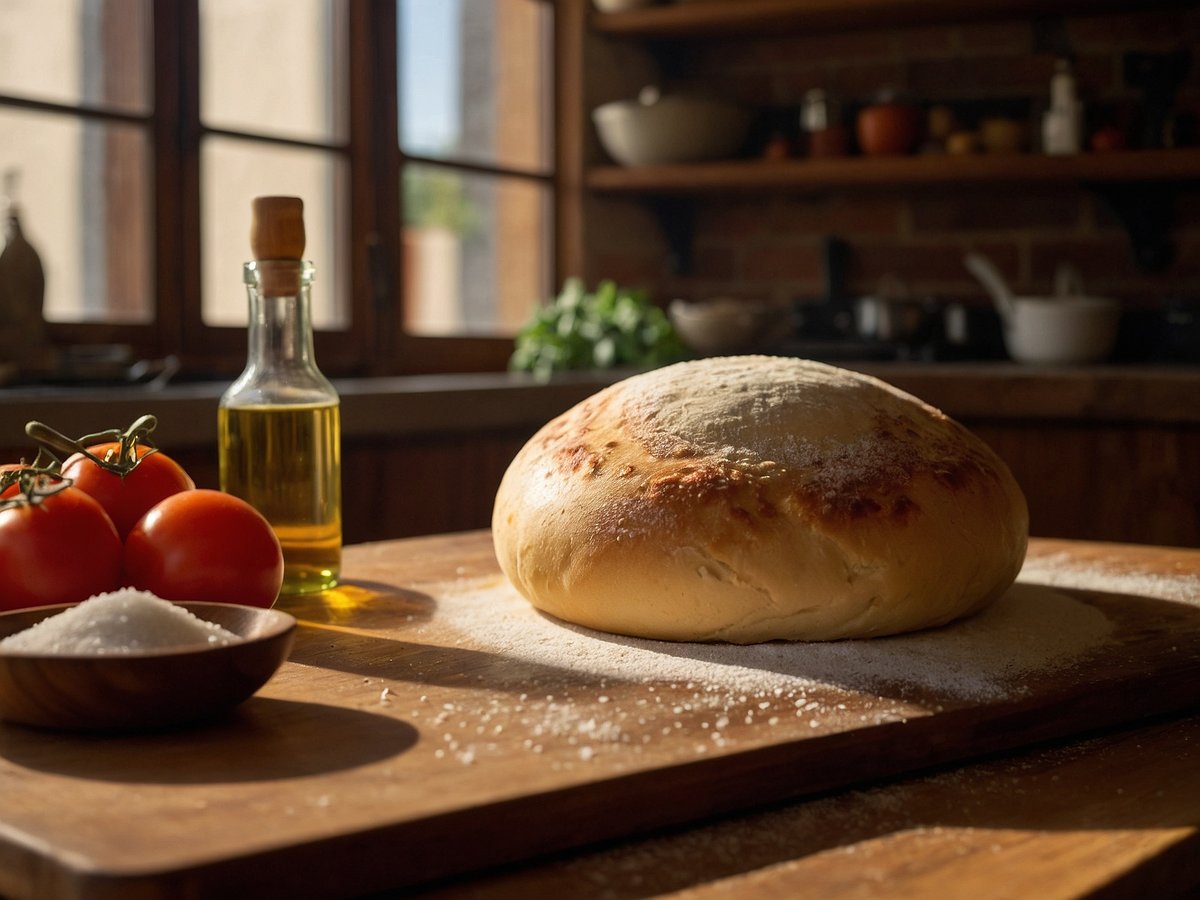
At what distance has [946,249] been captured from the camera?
3.21 m

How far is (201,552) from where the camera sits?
0.82m

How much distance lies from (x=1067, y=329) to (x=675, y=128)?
1.00m

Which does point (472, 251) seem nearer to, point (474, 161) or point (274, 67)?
point (474, 161)

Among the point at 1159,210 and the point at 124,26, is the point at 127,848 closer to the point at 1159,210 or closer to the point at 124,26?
the point at 124,26

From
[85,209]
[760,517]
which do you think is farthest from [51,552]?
[85,209]

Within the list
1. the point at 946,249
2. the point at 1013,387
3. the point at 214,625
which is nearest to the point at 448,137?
the point at 946,249

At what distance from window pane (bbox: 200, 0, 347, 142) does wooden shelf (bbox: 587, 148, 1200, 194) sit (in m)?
0.75

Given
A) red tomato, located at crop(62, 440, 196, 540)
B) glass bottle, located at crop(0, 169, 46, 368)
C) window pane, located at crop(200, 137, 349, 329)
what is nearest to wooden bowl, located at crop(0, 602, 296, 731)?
red tomato, located at crop(62, 440, 196, 540)

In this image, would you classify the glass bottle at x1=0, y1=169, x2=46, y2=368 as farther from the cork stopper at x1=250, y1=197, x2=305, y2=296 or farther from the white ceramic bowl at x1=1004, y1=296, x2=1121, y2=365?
the white ceramic bowl at x1=1004, y1=296, x2=1121, y2=365

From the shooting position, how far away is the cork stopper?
964 mm

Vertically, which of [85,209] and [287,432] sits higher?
[85,209]

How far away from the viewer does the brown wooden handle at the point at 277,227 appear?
963mm

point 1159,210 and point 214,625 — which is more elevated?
point 1159,210

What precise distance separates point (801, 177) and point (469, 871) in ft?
8.64
